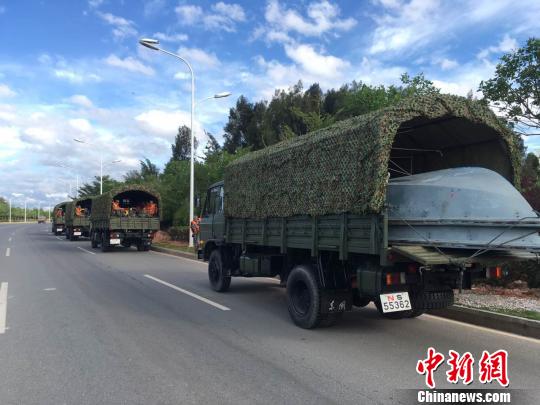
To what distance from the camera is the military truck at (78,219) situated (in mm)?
31984

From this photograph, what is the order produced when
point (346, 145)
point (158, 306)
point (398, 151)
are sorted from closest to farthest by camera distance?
point (346, 145) < point (398, 151) < point (158, 306)

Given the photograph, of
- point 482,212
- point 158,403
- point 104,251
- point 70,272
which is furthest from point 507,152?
point 104,251

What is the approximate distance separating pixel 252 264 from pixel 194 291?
223 cm

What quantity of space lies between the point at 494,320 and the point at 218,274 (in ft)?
18.0

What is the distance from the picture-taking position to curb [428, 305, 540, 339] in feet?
20.3

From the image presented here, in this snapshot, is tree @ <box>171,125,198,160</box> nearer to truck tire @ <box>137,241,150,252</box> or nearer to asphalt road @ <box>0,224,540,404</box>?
truck tire @ <box>137,241,150,252</box>

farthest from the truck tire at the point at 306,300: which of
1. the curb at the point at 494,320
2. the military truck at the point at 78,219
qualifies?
the military truck at the point at 78,219

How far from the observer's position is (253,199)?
8.45 metres

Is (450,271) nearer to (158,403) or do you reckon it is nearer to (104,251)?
(158,403)

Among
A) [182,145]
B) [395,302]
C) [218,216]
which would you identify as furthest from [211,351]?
[182,145]

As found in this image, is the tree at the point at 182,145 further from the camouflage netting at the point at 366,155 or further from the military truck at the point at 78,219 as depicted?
the camouflage netting at the point at 366,155

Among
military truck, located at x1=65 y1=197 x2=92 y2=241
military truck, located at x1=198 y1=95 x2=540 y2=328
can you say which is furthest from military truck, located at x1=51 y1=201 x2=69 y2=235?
military truck, located at x1=198 y1=95 x2=540 y2=328

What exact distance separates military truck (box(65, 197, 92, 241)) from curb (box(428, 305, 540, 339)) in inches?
1120

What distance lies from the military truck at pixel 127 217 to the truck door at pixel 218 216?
11975mm
